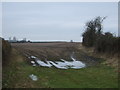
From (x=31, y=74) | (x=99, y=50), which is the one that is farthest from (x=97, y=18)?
(x=31, y=74)

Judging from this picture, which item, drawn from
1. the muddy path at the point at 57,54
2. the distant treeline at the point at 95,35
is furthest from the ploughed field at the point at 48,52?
the distant treeline at the point at 95,35

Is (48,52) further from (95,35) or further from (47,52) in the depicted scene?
(95,35)

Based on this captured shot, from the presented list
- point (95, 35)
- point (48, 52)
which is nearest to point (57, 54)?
point (48, 52)

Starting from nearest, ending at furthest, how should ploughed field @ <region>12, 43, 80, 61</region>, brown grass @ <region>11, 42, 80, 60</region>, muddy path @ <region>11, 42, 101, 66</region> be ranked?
muddy path @ <region>11, 42, 101, 66</region>
ploughed field @ <region>12, 43, 80, 61</region>
brown grass @ <region>11, 42, 80, 60</region>

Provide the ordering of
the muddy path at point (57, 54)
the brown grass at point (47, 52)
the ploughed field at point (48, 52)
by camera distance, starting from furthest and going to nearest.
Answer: the brown grass at point (47, 52), the ploughed field at point (48, 52), the muddy path at point (57, 54)

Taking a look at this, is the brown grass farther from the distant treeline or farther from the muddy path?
the distant treeline

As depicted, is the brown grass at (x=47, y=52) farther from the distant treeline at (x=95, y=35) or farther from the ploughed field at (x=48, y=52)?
the distant treeline at (x=95, y=35)

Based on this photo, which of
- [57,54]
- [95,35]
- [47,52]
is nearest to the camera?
[57,54]

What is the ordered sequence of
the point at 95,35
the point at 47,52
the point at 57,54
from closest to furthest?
the point at 57,54
the point at 47,52
the point at 95,35

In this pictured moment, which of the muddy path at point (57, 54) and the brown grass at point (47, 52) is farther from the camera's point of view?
the brown grass at point (47, 52)

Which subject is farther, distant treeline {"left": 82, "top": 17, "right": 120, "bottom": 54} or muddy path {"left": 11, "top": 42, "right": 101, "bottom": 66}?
distant treeline {"left": 82, "top": 17, "right": 120, "bottom": 54}

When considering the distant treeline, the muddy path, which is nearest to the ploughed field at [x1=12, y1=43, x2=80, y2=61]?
the muddy path

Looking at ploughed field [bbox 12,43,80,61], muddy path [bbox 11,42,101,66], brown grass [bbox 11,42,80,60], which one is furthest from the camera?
brown grass [bbox 11,42,80,60]

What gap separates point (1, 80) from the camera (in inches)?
476
